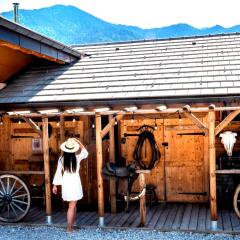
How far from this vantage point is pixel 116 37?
78375 millimetres

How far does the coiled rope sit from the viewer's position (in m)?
→ 9.89

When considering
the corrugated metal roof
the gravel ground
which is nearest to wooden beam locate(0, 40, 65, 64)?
the corrugated metal roof

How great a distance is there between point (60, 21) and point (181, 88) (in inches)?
3018

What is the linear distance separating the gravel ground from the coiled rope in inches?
92.6

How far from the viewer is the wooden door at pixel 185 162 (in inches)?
387

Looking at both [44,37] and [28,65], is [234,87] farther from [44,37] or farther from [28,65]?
[28,65]

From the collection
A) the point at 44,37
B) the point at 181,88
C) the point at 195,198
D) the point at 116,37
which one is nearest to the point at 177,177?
the point at 195,198

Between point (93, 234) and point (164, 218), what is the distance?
5.57 feet

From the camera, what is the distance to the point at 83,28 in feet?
272

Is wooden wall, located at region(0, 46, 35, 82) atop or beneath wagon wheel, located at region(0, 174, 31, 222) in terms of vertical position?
atop

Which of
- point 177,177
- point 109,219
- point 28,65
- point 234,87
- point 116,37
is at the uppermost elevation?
point 116,37

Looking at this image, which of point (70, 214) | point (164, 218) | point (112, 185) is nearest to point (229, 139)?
point (164, 218)

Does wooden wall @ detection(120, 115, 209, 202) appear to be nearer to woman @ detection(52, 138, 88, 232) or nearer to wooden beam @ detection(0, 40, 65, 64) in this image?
woman @ detection(52, 138, 88, 232)

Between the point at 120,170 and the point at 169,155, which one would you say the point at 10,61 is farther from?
the point at 169,155
